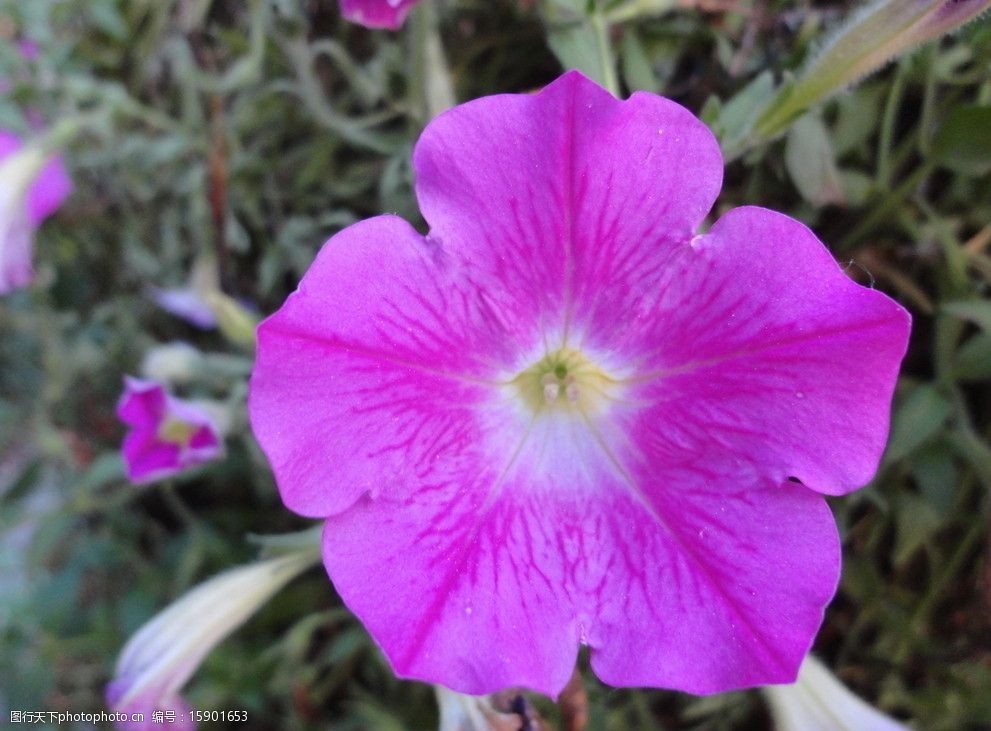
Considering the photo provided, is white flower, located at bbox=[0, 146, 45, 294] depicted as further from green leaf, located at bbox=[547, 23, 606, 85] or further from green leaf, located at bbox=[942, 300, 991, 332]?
green leaf, located at bbox=[942, 300, 991, 332]

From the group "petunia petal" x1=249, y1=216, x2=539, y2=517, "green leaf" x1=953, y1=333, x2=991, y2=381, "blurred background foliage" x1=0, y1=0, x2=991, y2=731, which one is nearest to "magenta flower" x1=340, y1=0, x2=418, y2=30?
"blurred background foliage" x1=0, y1=0, x2=991, y2=731

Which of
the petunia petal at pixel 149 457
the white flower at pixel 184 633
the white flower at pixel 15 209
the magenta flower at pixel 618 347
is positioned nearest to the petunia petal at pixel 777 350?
the magenta flower at pixel 618 347

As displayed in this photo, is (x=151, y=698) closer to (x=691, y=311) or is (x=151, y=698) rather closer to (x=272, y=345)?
(x=272, y=345)

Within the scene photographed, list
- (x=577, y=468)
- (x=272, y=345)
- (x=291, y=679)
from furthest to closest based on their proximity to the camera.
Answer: (x=291, y=679) → (x=577, y=468) → (x=272, y=345)

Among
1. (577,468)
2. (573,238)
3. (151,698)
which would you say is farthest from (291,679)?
(573,238)

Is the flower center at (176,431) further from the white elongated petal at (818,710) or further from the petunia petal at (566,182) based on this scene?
the white elongated petal at (818,710)

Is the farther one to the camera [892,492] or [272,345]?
[892,492]
